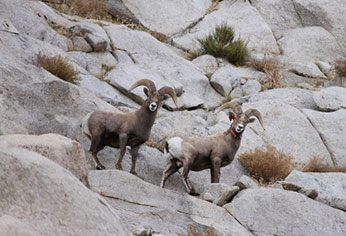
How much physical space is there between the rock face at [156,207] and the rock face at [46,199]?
212 centimetres

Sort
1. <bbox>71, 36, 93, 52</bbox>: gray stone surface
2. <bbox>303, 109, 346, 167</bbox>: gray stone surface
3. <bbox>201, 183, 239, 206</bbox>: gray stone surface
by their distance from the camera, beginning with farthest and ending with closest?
<bbox>71, 36, 93, 52</bbox>: gray stone surface
<bbox>303, 109, 346, 167</bbox>: gray stone surface
<bbox>201, 183, 239, 206</bbox>: gray stone surface

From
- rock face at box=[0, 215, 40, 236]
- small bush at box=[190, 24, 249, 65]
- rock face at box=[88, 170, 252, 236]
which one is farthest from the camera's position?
small bush at box=[190, 24, 249, 65]

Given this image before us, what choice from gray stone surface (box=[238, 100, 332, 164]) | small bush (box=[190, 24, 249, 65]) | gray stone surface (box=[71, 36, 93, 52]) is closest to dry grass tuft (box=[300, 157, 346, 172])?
gray stone surface (box=[238, 100, 332, 164])

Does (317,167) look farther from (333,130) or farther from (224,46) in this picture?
(224,46)

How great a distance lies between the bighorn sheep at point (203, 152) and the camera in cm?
889

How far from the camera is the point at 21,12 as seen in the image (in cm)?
1347

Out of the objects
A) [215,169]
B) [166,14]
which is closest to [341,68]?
[166,14]

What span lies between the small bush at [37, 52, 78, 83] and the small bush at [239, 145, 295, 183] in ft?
13.9

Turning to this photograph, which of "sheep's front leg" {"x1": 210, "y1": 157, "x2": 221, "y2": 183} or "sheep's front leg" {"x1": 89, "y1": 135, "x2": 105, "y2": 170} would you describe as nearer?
"sheep's front leg" {"x1": 89, "y1": 135, "x2": 105, "y2": 170}

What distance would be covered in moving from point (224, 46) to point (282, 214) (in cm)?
953

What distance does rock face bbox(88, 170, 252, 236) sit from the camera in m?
6.83

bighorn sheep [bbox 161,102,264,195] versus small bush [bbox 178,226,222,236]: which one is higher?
small bush [bbox 178,226,222,236]

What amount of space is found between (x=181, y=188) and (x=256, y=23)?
10582 millimetres

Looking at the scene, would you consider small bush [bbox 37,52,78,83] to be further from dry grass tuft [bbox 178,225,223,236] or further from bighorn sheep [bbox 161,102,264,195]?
dry grass tuft [bbox 178,225,223,236]
